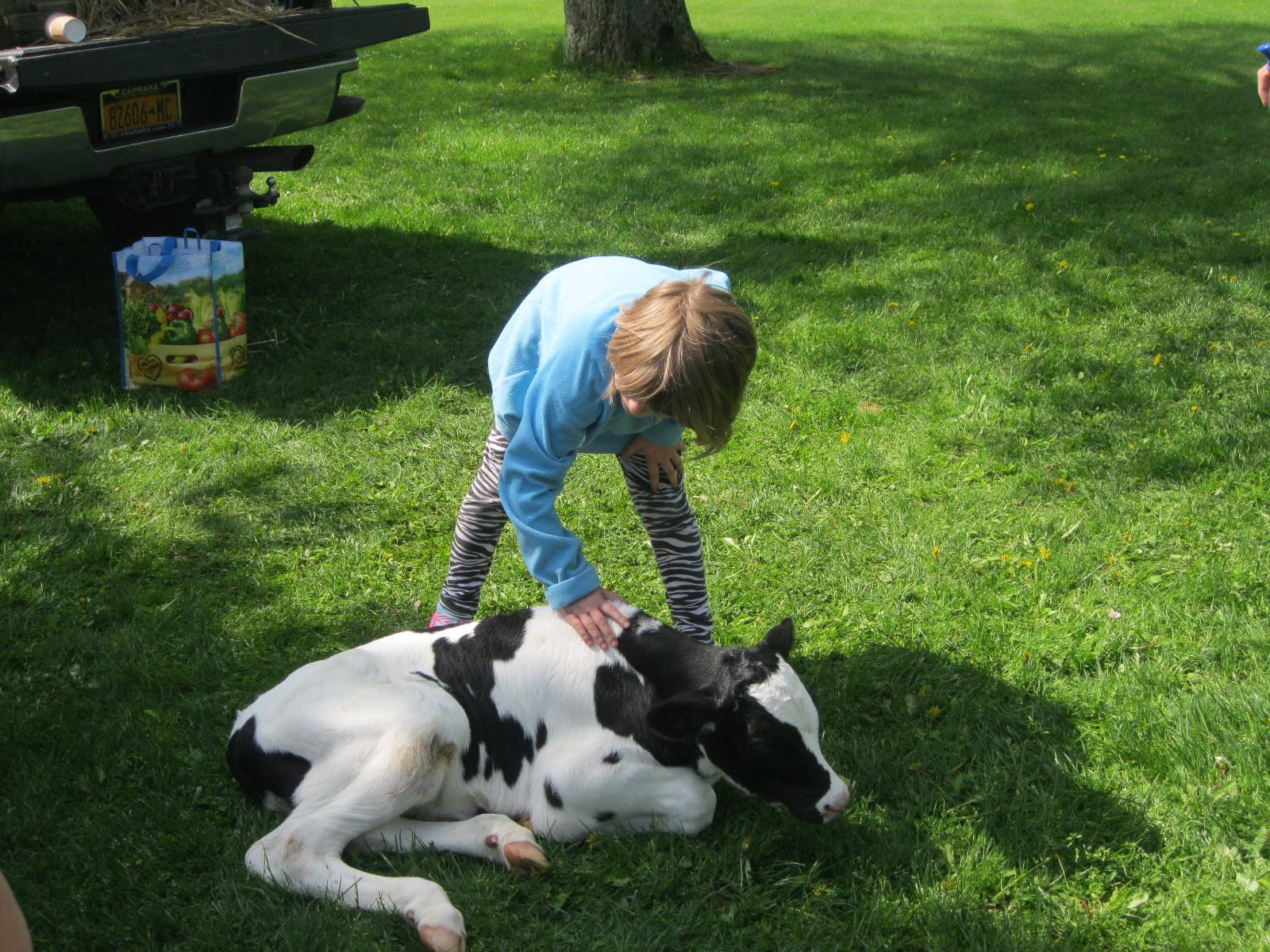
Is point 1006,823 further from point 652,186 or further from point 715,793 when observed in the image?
point 652,186

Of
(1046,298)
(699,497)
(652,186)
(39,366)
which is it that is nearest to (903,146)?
(652,186)

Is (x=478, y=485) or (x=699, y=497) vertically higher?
(x=478, y=485)

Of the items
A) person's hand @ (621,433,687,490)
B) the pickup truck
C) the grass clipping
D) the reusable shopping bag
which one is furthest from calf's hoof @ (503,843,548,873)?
the grass clipping

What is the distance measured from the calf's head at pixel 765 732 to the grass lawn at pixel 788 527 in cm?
21

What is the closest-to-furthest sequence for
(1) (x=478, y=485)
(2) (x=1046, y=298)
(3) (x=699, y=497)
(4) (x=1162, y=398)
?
(1) (x=478, y=485) < (3) (x=699, y=497) < (4) (x=1162, y=398) < (2) (x=1046, y=298)

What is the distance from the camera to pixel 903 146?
9.95m

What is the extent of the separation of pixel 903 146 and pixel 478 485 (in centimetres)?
736

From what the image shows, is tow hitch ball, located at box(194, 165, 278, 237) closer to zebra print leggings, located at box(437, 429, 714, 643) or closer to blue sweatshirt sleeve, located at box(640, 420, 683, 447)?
zebra print leggings, located at box(437, 429, 714, 643)

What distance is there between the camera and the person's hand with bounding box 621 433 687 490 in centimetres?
346

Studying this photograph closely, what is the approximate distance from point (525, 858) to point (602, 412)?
1.13 meters

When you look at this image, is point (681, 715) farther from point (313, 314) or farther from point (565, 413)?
point (313, 314)

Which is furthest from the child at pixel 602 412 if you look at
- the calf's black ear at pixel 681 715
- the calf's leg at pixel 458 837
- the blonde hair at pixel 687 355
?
the calf's leg at pixel 458 837

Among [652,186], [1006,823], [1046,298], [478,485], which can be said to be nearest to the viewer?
[1006,823]

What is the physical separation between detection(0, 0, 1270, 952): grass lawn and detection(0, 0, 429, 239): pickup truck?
2.44 ft
